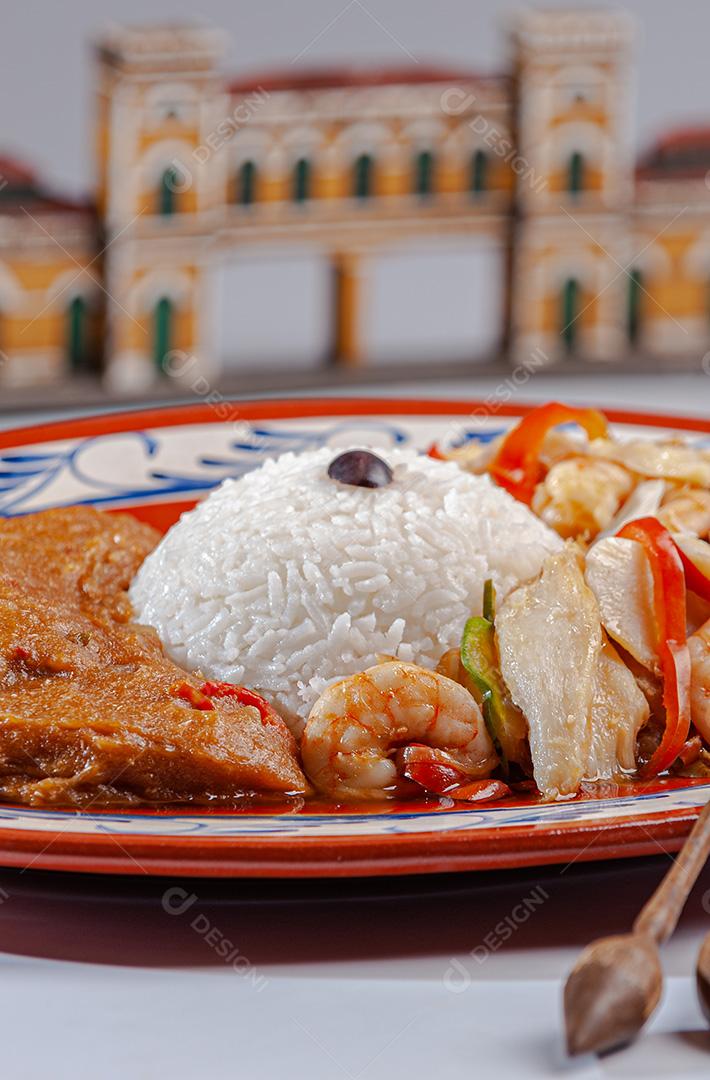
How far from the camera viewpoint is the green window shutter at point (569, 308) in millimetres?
6918

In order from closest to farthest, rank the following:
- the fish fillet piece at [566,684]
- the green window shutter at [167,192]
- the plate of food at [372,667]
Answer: the plate of food at [372,667]
the fish fillet piece at [566,684]
the green window shutter at [167,192]

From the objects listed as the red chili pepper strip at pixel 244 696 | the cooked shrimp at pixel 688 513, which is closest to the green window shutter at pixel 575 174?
the cooked shrimp at pixel 688 513

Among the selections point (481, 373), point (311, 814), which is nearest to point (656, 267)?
point (481, 373)

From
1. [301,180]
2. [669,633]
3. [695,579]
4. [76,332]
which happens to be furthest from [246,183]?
[669,633]

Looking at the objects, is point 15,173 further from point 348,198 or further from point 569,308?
point 569,308

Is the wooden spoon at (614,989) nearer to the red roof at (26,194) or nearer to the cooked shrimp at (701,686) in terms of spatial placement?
the cooked shrimp at (701,686)

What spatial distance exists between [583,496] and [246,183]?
303cm

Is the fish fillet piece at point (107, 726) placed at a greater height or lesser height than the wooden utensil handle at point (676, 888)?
greater

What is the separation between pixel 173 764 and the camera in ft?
9.50

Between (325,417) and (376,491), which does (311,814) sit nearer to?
(376,491)

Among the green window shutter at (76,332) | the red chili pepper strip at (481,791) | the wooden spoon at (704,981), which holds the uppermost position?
the green window shutter at (76,332)

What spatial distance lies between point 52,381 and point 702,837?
13.8 ft

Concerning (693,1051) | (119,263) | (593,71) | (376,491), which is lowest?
(693,1051)

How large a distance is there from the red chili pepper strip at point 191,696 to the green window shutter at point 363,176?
3.78m
